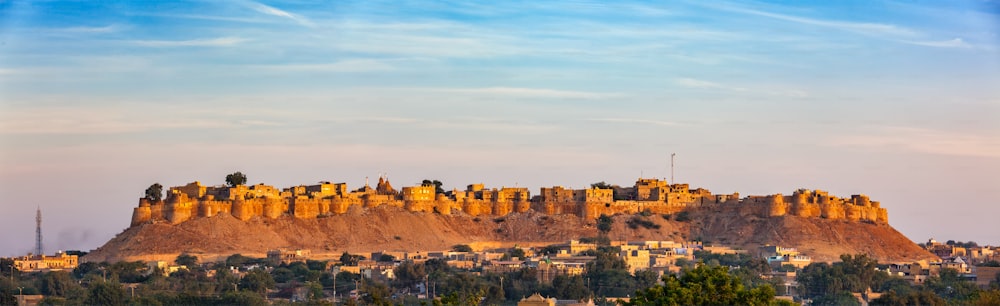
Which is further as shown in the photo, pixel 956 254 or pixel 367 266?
pixel 956 254

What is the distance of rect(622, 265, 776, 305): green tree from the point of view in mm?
52812

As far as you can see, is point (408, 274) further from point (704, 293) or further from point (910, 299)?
point (704, 293)

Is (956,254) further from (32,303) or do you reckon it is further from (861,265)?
(32,303)

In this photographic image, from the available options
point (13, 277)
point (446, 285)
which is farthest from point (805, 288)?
point (13, 277)

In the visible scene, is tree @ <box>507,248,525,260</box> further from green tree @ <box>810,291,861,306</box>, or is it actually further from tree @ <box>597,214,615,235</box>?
green tree @ <box>810,291,861,306</box>

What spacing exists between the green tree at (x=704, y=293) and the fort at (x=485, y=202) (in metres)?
60.7

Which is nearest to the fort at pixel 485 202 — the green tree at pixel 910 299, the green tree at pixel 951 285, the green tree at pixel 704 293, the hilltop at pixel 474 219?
the hilltop at pixel 474 219

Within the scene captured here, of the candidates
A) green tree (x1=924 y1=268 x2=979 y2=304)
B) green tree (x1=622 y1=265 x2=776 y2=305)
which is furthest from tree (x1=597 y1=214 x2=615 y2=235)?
green tree (x1=622 y1=265 x2=776 y2=305)

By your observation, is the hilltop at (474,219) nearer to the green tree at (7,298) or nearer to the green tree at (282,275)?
the green tree at (282,275)

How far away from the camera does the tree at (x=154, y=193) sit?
113375 mm

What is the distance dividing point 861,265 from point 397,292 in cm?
2157

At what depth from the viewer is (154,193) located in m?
114

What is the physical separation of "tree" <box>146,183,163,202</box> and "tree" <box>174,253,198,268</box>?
6829 millimetres

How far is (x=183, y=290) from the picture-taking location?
9156cm
